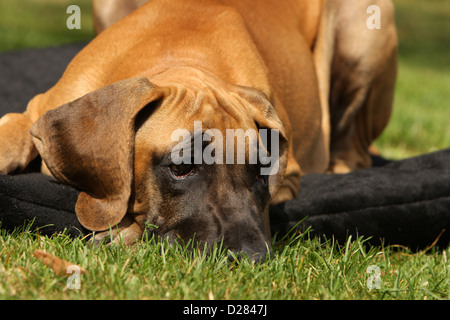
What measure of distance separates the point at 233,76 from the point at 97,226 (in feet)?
3.99

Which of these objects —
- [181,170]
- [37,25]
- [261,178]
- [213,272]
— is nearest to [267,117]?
[261,178]

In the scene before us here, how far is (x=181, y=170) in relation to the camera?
2.95m

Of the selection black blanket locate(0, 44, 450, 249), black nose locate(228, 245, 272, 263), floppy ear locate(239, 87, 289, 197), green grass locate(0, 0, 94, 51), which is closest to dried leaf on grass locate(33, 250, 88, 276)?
black blanket locate(0, 44, 450, 249)

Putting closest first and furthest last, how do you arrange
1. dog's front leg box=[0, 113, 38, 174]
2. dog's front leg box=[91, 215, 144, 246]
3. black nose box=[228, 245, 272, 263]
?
black nose box=[228, 245, 272, 263] → dog's front leg box=[91, 215, 144, 246] → dog's front leg box=[0, 113, 38, 174]

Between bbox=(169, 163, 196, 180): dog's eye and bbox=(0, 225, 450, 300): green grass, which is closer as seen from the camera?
bbox=(0, 225, 450, 300): green grass

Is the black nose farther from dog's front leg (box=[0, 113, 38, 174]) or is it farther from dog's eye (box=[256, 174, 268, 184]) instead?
dog's front leg (box=[0, 113, 38, 174])

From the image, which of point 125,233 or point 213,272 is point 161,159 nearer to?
point 125,233

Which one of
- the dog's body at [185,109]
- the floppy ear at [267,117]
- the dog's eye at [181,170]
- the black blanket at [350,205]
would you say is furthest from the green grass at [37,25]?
the dog's eye at [181,170]

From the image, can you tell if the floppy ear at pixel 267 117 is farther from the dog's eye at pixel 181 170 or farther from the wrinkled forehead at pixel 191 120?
the dog's eye at pixel 181 170

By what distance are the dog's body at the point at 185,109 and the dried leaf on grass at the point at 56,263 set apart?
0.38m

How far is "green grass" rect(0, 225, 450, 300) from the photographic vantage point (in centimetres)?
246

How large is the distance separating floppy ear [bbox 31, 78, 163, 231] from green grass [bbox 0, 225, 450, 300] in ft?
0.66

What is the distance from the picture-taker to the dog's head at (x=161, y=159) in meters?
2.91

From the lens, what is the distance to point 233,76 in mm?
3701
